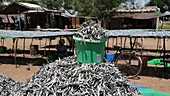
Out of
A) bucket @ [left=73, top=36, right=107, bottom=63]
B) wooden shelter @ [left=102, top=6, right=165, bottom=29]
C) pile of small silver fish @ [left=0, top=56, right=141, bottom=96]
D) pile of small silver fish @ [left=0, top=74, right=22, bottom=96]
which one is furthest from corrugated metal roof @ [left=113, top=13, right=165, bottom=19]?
pile of small silver fish @ [left=0, top=56, right=141, bottom=96]

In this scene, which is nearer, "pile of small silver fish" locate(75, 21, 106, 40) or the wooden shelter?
"pile of small silver fish" locate(75, 21, 106, 40)

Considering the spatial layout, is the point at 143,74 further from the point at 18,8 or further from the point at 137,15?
the point at 137,15

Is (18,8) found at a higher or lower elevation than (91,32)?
lower

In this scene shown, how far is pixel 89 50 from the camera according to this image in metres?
5.07

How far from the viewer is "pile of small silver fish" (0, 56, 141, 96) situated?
172 inches

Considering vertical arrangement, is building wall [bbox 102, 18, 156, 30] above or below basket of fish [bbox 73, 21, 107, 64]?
below

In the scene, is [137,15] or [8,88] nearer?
[8,88]

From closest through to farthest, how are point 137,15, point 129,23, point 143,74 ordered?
1. point 143,74
2. point 137,15
3. point 129,23

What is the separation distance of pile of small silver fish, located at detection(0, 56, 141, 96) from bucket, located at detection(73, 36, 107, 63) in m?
0.15

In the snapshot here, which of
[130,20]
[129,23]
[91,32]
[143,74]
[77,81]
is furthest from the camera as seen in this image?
[129,23]

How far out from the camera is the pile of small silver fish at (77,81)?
4.36 m

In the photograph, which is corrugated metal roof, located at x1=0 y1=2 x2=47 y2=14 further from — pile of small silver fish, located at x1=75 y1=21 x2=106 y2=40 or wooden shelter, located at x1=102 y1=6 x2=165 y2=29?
pile of small silver fish, located at x1=75 y1=21 x2=106 y2=40

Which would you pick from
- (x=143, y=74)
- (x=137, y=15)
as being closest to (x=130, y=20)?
(x=137, y=15)

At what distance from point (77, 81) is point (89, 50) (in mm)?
799
